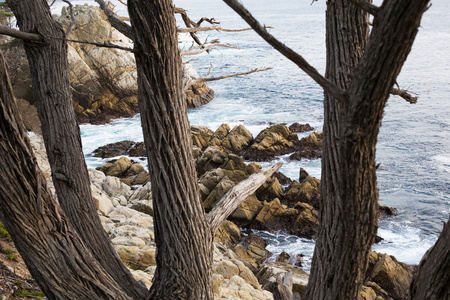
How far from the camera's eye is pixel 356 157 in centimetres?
171

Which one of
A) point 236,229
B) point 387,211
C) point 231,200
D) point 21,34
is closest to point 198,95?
point 387,211

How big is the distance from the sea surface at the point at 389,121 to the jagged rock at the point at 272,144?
1.89 ft

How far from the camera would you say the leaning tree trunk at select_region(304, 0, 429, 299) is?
1.49 meters

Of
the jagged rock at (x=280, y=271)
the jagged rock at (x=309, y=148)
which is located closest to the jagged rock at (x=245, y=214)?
the jagged rock at (x=280, y=271)

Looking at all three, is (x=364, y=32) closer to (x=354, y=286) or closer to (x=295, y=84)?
(x=354, y=286)

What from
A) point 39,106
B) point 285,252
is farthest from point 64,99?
point 285,252

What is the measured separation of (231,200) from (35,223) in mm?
1773

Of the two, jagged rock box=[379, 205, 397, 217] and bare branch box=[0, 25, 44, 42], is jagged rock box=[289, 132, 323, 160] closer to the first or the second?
jagged rock box=[379, 205, 397, 217]

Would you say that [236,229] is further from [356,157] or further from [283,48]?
[283,48]

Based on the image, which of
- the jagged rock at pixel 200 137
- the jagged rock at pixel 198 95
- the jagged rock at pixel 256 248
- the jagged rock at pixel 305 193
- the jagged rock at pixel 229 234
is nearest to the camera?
the jagged rock at pixel 256 248

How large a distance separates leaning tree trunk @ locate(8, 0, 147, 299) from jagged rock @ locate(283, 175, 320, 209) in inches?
376

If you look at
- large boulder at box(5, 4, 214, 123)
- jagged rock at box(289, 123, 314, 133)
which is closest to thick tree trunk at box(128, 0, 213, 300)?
jagged rock at box(289, 123, 314, 133)

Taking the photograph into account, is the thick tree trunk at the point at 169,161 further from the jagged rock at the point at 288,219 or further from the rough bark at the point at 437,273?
the jagged rock at the point at 288,219

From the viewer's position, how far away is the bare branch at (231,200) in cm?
332
